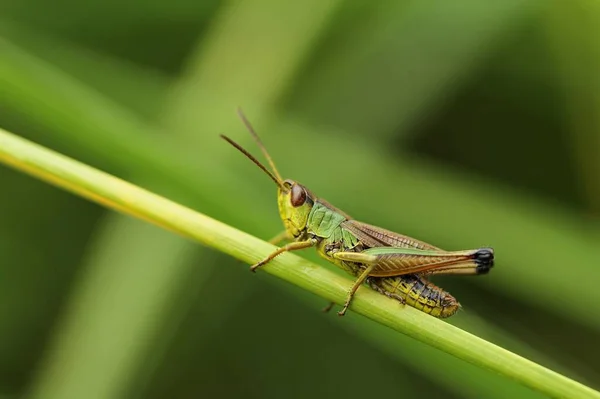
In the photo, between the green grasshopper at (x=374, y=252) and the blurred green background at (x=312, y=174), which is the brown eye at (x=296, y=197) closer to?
the green grasshopper at (x=374, y=252)

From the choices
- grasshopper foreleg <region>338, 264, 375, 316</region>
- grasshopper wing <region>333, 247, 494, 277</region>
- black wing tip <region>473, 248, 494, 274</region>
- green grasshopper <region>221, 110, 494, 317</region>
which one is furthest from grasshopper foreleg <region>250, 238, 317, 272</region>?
black wing tip <region>473, 248, 494, 274</region>

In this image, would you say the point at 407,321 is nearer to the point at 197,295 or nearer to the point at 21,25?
the point at 197,295

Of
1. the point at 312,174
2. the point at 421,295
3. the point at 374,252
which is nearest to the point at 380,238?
the point at 374,252

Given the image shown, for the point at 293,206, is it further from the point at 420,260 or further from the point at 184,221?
the point at 184,221

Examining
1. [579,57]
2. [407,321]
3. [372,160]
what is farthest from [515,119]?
[407,321]

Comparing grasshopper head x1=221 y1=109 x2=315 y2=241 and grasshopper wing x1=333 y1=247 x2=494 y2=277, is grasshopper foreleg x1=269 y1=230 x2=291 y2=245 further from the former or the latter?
grasshopper wing x1=333 y1=247 x2=494 y2=277

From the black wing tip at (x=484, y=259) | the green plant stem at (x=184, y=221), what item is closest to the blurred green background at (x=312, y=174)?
the black wing tip at (x=484, y=259)
